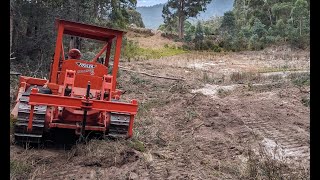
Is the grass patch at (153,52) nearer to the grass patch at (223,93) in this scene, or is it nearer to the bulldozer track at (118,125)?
the grass patch at (223,93)

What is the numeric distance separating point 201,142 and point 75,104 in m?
2.57

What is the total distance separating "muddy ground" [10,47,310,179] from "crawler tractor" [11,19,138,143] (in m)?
0.31

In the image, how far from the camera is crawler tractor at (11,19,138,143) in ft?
19.2

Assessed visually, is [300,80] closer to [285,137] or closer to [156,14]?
[285,137]

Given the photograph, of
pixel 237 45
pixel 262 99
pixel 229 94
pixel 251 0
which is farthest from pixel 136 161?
pixel 251 0

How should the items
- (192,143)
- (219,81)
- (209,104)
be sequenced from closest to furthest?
(192,143)
(209,104)
(219,81)

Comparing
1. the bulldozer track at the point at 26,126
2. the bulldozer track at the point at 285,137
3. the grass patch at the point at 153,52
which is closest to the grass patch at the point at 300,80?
the bulldozer track at the point at 285,137

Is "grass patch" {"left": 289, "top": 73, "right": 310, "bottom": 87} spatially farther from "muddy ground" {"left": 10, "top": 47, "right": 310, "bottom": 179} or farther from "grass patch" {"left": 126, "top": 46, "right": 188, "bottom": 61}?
"grass patch" {"left": 126, "top": 46, "right": 188, "bottom": 61}

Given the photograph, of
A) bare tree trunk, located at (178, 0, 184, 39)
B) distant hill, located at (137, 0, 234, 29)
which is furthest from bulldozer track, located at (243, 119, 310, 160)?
distant hill, located at (137, 0, 234, 29)

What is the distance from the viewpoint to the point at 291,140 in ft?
24.1

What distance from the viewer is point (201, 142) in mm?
7133

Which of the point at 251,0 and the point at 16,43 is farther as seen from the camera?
the point at 251,0
